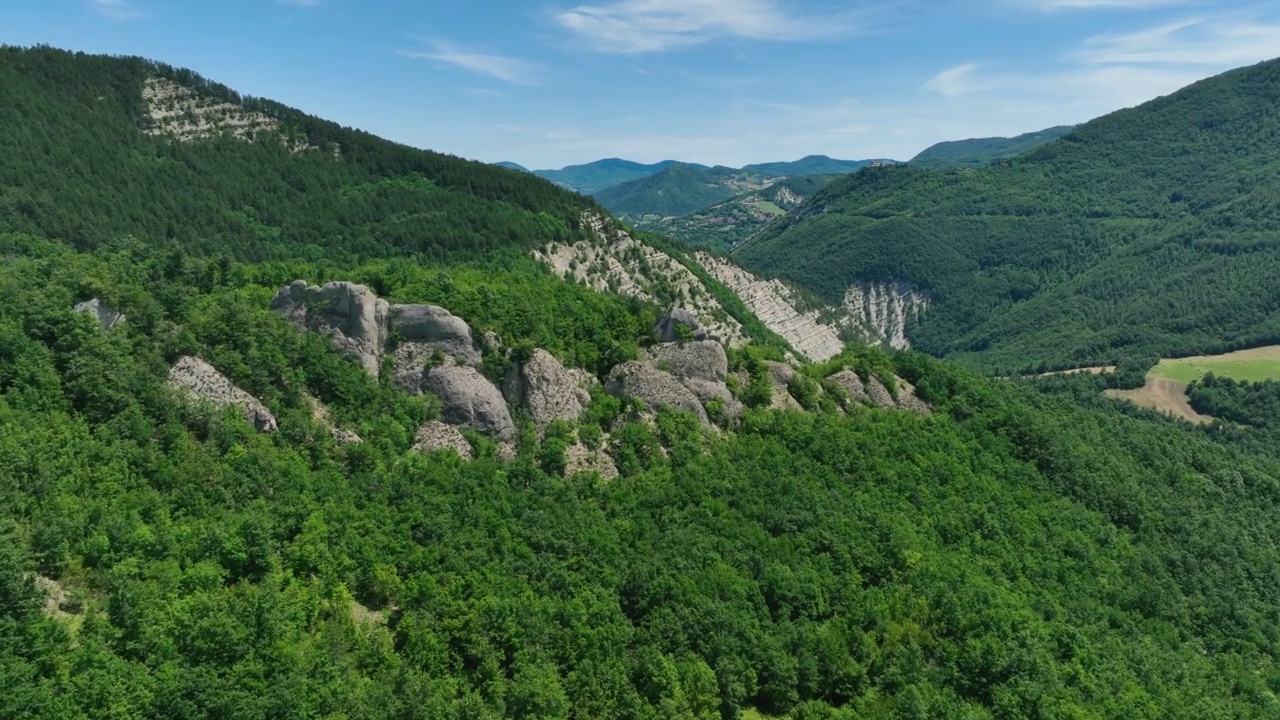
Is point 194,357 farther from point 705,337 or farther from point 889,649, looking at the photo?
point 889,649

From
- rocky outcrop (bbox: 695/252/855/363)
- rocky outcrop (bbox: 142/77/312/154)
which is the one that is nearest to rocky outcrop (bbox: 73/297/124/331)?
rocky outcrop (bbox: 142/77/312/154)

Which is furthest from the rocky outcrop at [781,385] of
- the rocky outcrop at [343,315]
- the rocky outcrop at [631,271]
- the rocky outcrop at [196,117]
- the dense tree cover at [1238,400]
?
the dense tree cover at [1238,400]

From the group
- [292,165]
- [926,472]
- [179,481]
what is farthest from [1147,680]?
[292,165]

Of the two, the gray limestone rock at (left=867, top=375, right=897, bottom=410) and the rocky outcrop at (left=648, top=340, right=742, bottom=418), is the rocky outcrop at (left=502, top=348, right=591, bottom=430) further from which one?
the gray limestone rock at (left=867, top=375, right=897, bottom=410)

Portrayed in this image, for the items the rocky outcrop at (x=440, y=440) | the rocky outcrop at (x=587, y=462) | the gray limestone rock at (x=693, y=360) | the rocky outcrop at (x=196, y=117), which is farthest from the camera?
the rocky outcrop at (x=196, y=117)

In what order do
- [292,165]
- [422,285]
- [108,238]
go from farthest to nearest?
[292,165] → [108,238] → [422,285]

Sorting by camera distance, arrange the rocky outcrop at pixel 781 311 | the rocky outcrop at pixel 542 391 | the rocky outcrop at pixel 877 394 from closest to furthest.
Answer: the rocky outcrop at pixel 542 391
the rocky outcrop at pixel 877 394
the rocky outcrop at pixel 781 311

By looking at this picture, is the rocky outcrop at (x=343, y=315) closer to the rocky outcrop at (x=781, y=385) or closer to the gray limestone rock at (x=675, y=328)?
the gray limestone rock at (x=675, y=328)
